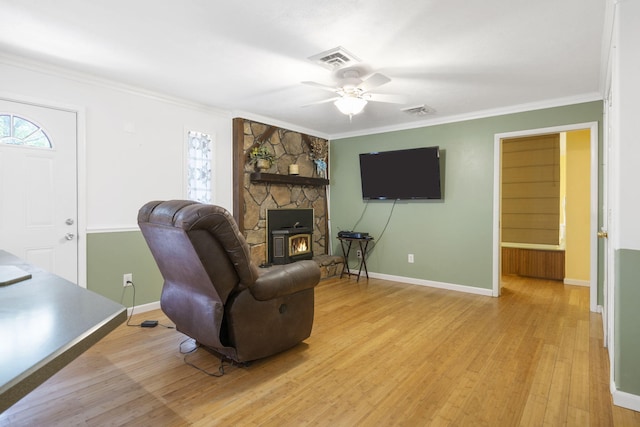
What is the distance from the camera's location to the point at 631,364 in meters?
1.96

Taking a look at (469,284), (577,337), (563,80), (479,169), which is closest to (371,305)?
(469,284)

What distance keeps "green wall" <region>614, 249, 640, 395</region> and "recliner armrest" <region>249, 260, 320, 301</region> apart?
193 cm

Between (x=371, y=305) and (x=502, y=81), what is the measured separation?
2740 millimetres

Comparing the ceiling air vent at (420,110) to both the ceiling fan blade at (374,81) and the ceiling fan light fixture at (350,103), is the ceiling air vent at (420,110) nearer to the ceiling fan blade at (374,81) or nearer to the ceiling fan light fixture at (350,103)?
the ceiling fan blade at (374,81)

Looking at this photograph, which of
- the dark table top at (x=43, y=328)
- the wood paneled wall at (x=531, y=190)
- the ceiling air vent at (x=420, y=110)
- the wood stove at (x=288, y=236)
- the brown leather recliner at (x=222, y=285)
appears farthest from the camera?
the wood paneled wall at (x=531, y=190)

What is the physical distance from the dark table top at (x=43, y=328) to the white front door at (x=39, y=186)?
2221 millimetres

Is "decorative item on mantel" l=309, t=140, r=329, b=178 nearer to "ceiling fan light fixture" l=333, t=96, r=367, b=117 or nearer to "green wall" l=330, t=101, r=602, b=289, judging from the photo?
"green wall" l=330, t=101, r=602, b=289

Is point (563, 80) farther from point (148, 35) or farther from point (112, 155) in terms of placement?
point (112, 155)

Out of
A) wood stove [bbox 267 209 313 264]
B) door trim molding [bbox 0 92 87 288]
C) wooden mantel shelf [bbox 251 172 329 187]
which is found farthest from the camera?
wood stove [bbox 267 209 313 264]

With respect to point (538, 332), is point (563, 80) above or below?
above

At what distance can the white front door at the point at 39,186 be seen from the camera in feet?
9.41

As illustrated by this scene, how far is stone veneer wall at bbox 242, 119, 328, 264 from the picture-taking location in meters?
4.68

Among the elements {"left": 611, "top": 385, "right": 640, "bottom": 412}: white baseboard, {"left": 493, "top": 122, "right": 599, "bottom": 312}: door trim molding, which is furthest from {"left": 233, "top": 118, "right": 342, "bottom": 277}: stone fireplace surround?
{"left": 611, "top": 385, "right": 640, "bottom": 412}: white baseboard

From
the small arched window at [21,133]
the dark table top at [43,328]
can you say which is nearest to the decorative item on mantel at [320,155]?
the small arched window at [21,133]
